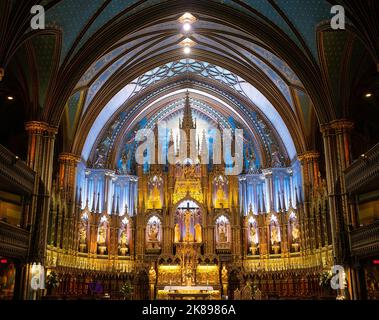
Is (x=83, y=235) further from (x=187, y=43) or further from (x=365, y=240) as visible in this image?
(x=365, y=240)

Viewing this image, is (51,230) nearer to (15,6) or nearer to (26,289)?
(26,289)

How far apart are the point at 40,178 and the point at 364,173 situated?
50.0ft

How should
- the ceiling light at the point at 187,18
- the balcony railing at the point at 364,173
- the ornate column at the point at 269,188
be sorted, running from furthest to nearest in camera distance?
the ornate column at the point at 269,188 < the ceiling light at the point at 187,18 < the balcony railing at the point at 364,173

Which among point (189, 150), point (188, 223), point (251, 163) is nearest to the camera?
point (188, 223)

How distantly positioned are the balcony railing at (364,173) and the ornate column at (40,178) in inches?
577

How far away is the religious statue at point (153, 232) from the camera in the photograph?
2891cm

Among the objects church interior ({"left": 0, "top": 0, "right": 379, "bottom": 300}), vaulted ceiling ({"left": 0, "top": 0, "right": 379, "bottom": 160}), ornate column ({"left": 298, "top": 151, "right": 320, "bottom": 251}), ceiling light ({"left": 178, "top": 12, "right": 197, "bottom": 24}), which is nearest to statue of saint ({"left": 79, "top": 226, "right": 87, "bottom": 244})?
church interior ({"left": 0, "top": 0, "right": 379, "bottom": 300})

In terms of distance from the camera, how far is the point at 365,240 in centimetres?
1766

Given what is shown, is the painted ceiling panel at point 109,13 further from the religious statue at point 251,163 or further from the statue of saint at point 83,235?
the religious statue at point 251,163

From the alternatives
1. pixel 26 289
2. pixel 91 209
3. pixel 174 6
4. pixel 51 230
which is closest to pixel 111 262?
pixel 91 209

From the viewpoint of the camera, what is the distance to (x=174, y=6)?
23.1 m

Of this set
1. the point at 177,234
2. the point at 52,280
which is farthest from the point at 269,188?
the point at 52,280

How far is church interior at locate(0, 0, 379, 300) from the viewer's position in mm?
19609

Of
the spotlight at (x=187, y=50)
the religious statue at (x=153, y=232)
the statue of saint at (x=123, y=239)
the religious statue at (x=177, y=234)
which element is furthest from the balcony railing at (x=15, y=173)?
the spotlight at (x=187, y=50)
